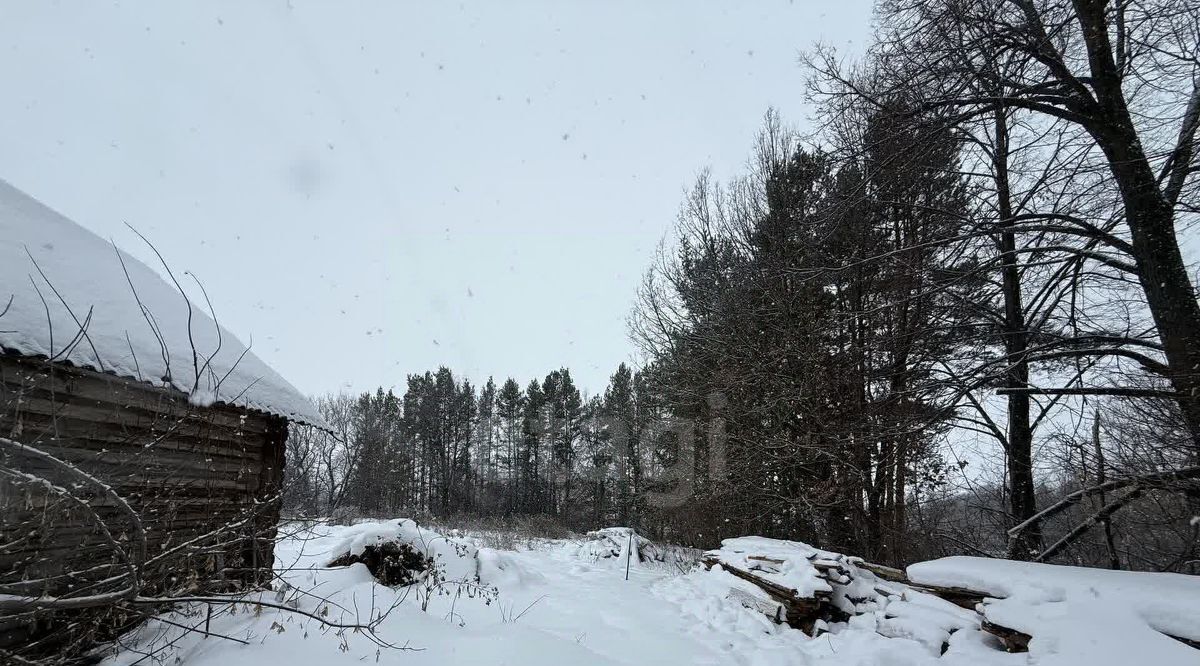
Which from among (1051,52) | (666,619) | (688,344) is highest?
(1051,52)

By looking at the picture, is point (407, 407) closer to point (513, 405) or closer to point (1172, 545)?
point (513, 405)

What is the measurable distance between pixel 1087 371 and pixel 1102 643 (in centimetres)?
320

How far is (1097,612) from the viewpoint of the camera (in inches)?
120

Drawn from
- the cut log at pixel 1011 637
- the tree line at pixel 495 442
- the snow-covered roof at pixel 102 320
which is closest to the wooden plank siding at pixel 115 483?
the snow-covered roof at pixel 102 320

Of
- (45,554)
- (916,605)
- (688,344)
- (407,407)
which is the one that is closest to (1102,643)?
(916,605)

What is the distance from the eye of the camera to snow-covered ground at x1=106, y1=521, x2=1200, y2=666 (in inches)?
134

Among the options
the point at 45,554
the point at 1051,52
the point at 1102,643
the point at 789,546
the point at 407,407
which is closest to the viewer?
the point at 1102,643

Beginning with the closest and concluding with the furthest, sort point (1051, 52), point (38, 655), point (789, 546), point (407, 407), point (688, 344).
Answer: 1. point (38, 655)
2. point (1051, 52)
3. point (789, 546)
4. point (688, 344)
5. point (407, 407)

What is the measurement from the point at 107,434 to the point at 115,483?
1.60 meters

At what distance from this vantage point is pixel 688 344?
12781 millimetres

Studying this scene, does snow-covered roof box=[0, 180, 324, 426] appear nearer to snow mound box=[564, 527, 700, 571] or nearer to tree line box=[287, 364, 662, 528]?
snow mound box=[564, 527, 700, 571]

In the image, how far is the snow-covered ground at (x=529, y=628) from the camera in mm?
3396

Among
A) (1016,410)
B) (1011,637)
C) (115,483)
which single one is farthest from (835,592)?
(115,483)

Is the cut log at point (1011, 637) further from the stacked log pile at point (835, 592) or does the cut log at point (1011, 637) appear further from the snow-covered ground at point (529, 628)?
the stacked log pile at point (835, 592)
